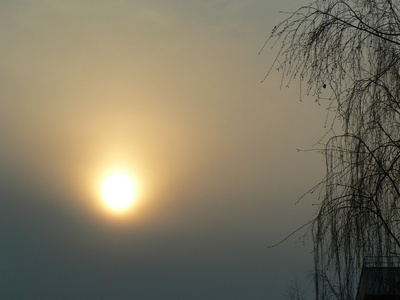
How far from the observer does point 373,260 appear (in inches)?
267

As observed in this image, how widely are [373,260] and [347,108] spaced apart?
1402 mm

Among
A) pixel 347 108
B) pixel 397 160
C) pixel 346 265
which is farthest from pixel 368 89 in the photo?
pixel 346 265

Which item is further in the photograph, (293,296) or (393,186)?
(293,296)

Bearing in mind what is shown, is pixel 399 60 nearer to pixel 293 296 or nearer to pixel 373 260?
pixel 373 260

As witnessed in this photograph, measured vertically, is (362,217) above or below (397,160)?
below

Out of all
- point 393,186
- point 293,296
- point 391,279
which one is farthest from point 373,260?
point 293,296

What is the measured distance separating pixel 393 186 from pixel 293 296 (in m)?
48.2

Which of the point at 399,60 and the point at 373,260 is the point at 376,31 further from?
the point at 373,260

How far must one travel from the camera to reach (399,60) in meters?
6.80

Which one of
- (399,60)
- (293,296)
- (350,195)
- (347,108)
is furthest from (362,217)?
(293,296)

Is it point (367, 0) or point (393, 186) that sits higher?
point (367, 0)

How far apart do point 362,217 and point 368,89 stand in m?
1.17

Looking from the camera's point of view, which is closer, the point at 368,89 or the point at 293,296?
the point at 368,89

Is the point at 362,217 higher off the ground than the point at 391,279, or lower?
higher
